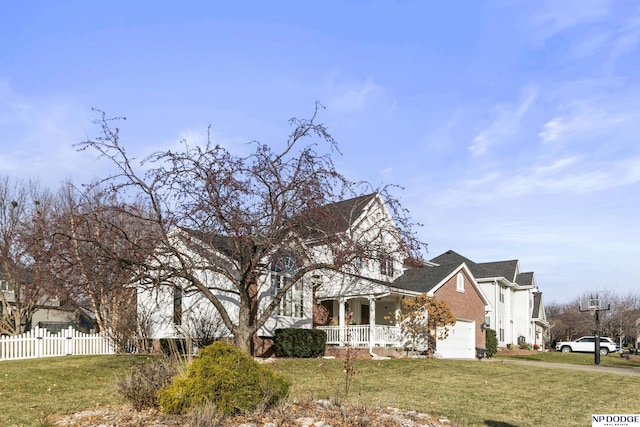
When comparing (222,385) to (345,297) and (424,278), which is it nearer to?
(345,297)

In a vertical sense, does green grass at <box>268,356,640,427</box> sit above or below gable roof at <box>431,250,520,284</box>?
below

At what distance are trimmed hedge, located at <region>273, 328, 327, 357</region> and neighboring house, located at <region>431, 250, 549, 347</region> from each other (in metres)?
17.7

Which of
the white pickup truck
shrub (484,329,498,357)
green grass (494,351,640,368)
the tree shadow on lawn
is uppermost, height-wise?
the tree shadow on lawn

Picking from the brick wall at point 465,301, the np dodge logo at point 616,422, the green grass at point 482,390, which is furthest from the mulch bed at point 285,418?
the brick wall at point 465,301

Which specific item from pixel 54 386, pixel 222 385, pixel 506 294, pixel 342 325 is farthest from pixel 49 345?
pixel 506 294

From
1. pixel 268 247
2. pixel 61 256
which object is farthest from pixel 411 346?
pixel 61 256

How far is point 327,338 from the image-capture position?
81.4 ft

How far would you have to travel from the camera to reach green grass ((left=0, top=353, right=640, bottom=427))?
1026 cm

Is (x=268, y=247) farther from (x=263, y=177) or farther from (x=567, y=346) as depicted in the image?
(x=567, y=346)

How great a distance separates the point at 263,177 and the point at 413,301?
1099 cm

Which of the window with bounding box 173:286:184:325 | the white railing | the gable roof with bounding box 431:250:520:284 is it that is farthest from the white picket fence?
the gable roof with bounding box 431:250:520:284

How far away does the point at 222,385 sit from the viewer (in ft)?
24.7

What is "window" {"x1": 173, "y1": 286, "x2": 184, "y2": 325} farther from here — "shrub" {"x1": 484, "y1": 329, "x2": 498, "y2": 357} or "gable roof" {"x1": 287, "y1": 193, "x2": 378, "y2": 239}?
"shrub" {"x1": 484, "y1": 329, "x2": 498, "y2": 357}

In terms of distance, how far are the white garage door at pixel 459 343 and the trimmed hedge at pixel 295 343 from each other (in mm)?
6591
